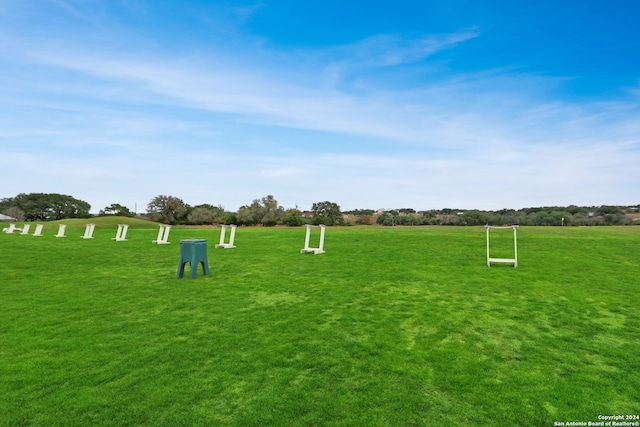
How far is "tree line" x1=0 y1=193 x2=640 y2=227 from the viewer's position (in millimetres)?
41875

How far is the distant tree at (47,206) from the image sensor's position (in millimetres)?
63188

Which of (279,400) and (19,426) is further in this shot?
(279,400)

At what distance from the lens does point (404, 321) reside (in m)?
6.16

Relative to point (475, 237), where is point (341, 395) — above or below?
below

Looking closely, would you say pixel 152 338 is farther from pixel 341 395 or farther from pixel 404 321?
pixel 404 321

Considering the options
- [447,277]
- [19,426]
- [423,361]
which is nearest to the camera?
[19,426]

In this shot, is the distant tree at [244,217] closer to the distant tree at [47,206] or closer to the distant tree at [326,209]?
the distant tree at [326,209]

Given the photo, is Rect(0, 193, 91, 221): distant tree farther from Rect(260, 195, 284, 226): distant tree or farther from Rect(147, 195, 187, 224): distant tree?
Rect(260, 195, 284, 226): distant tree

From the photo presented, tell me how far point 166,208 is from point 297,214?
21.0m

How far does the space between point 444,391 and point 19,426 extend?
13.9ft

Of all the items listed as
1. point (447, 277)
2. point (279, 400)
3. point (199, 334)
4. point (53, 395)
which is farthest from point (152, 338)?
point (447, 277)

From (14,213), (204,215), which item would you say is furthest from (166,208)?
(14,213)

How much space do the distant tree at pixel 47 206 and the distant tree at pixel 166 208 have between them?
707 inches

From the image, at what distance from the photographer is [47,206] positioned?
64.6m
